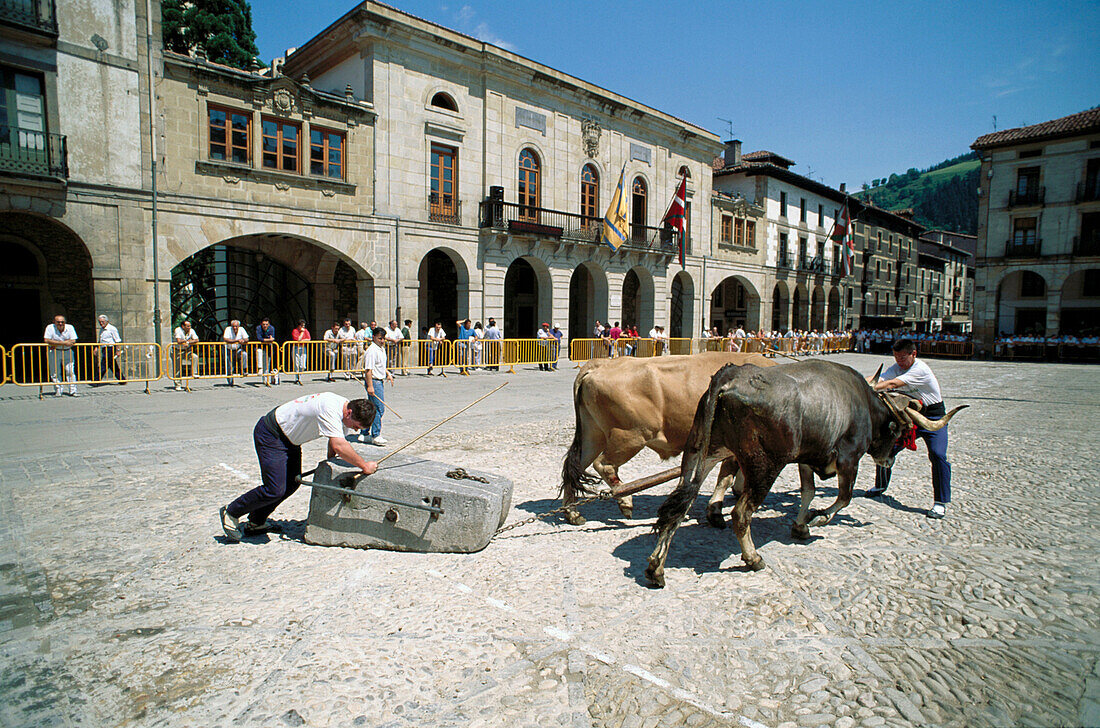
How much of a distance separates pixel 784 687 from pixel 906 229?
2504 inches

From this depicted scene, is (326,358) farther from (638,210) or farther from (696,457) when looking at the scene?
(638,210)

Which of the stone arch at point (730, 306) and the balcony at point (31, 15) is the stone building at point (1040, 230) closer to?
the stone arch at point (730, 306)

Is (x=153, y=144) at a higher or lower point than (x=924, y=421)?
higher

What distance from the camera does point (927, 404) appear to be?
6594 millimetres

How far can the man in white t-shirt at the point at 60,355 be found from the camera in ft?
44.4

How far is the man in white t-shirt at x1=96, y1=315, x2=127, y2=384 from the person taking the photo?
1473 cm

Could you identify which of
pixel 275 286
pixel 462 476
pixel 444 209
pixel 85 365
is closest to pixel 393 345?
pixel 444 209

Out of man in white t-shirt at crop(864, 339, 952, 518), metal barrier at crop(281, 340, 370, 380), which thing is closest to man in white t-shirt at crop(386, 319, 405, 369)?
metal barrier at crop(281, 340, 370, 380)

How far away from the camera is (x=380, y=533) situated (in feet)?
16.6

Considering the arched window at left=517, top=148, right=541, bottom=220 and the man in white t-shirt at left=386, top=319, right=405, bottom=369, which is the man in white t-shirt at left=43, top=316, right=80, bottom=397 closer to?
the man in white t-shirt at left=386, top=319, right=405, bottom=369

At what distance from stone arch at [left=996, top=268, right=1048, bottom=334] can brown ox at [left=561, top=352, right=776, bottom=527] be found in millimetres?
42023

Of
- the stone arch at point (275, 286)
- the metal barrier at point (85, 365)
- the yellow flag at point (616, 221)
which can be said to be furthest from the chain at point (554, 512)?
the yellow flag at point (616, 221)

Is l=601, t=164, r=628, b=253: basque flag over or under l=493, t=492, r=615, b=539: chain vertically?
over

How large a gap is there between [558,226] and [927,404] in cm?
2060
